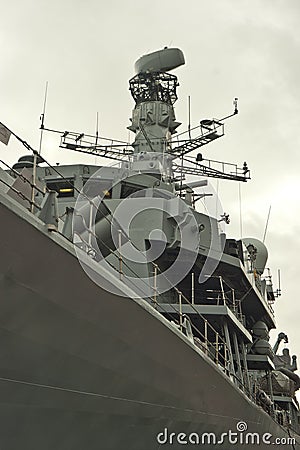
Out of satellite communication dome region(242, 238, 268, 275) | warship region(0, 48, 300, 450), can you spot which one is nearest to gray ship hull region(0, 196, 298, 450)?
warship region(0, 48, 300, 450)

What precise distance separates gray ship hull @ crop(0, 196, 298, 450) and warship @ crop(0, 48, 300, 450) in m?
0.01

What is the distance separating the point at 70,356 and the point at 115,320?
751 mm

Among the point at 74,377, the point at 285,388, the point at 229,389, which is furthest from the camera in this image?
the point at 285,388

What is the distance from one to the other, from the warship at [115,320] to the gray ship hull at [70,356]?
10 mm

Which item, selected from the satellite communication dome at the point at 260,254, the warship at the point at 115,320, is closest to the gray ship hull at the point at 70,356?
the warship at the point at 115,320

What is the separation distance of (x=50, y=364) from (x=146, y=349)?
5.44ft

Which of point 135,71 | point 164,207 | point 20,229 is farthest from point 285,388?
point 20,229

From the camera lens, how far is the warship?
4.15 metres

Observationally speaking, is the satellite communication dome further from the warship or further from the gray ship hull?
the gray ship hull

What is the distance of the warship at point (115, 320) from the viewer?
4.15 m

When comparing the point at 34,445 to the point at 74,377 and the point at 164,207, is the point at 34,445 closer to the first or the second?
the point at 74,377

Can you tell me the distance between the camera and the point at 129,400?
559 centimetres

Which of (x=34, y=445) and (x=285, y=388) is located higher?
(x=285, y=388)

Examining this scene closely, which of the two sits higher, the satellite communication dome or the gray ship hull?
the satellite communication dome
